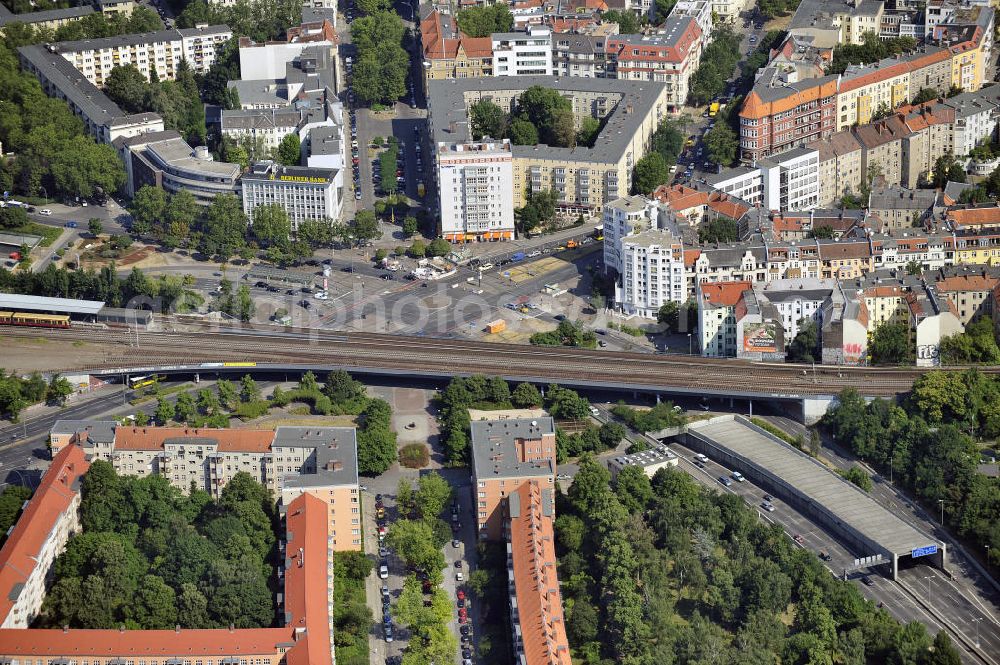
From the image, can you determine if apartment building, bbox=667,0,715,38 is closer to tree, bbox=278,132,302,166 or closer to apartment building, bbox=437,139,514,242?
apartment building, bbox=437,139,514,242

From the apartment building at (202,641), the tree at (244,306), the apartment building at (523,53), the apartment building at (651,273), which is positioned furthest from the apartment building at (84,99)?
the apartment building at (202,641)

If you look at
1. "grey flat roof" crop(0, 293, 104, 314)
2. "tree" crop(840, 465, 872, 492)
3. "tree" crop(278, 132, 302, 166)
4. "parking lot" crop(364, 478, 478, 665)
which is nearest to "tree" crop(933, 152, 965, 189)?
"tree" crop(840, 465, 872, 492)

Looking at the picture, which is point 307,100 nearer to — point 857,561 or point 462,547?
point 462,547

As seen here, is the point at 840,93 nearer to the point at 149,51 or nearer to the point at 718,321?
the point at 718,321

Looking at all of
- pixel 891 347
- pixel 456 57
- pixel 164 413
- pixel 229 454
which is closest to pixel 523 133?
pixel 456 57

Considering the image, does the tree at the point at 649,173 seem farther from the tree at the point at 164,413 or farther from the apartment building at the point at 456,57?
the tree at the point at 164,413
